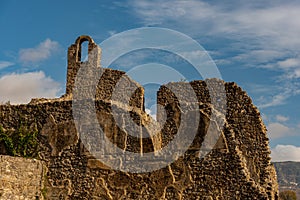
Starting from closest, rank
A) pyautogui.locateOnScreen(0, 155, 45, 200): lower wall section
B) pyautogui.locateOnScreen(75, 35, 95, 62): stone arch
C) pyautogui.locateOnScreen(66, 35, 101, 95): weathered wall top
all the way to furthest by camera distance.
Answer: pyautogui.locateOnScreen(0, 155, 45, 200): lower wall section, pyautogui.locateOnScreen(66, 35, 101, 95): weathered wall top, pyautogui.locateOnScreen(75, 35, 95, 62): stone arch

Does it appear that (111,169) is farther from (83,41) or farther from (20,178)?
(83,41)

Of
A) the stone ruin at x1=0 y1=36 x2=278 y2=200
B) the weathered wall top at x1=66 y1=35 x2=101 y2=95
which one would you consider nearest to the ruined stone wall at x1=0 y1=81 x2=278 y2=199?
the stone ruin at x1=0 y1=36 x2=278 y2=200

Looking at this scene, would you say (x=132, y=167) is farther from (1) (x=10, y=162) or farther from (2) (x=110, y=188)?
(1) (x=10, y=162)

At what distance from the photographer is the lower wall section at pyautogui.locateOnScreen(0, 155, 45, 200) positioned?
12227 mm

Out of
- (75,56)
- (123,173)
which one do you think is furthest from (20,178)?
(75,56)

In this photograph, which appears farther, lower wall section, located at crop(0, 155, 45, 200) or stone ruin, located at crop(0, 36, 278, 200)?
stone ruin, located at crop(0, 36, 278, 200)

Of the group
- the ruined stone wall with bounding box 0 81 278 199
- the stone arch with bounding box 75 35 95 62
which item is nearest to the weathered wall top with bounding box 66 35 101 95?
the stone arch with bounding box 75 35 95 62

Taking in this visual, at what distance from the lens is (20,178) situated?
1266 centimetres

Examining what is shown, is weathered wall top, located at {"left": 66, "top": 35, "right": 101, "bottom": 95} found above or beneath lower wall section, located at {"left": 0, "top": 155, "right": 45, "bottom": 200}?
above

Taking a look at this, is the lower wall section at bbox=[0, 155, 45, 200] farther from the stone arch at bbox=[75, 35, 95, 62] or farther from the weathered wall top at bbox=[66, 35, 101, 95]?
the stone arch at bbox=[75, 35, 95, 62]

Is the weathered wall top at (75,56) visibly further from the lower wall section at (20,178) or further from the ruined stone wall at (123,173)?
the lower wall section at (20,178)

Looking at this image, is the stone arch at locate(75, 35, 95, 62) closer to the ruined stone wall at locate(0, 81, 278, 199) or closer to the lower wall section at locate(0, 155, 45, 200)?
the ruined stone wall at locate(0, 81, 278, 199)

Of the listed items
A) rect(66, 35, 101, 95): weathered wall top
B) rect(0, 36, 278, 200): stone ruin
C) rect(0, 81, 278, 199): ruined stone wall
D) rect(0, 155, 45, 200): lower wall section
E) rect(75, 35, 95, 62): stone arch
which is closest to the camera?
rect(0, 155, 45, 200): lower wall section

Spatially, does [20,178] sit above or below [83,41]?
below
